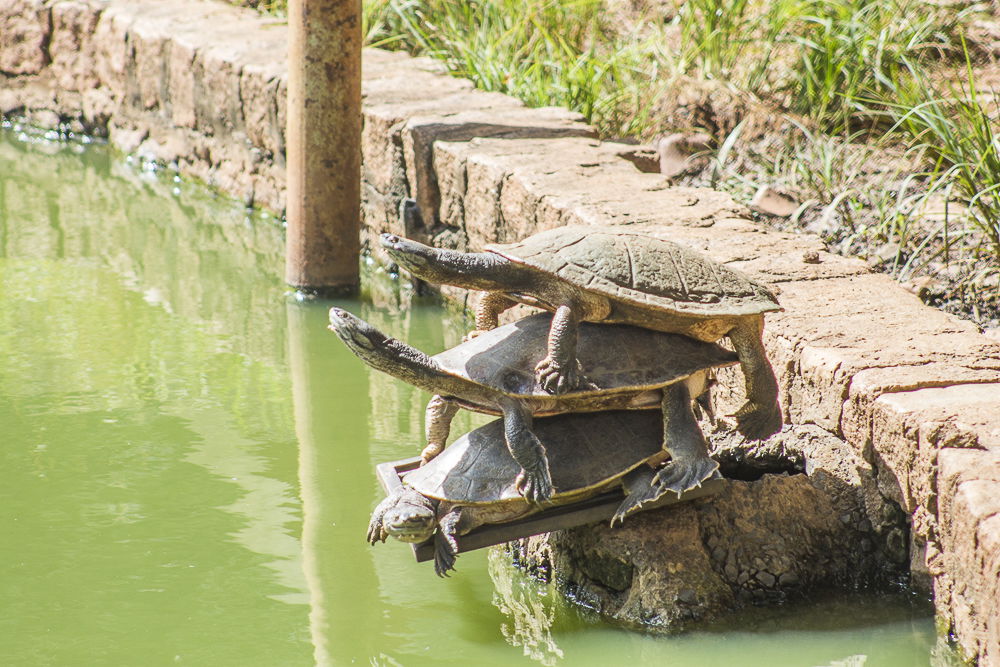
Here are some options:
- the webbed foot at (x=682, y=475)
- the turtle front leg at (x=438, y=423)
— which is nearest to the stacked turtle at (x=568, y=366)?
the webbed foot at (x=682, y=475)

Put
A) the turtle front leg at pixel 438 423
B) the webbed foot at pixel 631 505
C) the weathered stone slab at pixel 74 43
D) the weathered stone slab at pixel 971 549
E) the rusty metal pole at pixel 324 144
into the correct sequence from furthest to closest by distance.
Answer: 1. the weathered stone slab at pixel 74 43
2. the rusty metal pole at pixel 324 144
3. the turtle front leg at pixel 438 423
4. the webbed foot at pixel 631 505
5. the weathered stone slab at pixel 971 549

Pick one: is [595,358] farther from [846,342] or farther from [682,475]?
[846,342]

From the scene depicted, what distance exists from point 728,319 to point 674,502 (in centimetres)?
45

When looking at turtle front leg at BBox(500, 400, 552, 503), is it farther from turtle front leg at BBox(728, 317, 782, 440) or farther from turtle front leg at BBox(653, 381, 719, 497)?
turtle front leg at BBox(728, 317, 782, 440)

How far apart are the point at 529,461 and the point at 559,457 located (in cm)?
14

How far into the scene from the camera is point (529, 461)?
262cm

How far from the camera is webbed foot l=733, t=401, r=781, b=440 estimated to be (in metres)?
2.89

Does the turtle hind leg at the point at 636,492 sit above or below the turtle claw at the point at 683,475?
below

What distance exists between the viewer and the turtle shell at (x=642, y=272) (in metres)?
2.66

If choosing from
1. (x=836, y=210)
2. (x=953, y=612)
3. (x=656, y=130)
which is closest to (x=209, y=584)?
(x=953, y=612)

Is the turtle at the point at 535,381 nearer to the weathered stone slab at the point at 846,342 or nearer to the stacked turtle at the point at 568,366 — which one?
the stacked turtle at the point at 568,366

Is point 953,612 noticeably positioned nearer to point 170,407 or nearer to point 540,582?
point 540,582

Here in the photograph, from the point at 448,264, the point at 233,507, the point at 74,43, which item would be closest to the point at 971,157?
the point at 448,264

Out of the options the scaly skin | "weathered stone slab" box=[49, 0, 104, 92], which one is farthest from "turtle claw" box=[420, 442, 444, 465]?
"weathered stone slab" box=[49, 0, 104, 92]
